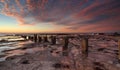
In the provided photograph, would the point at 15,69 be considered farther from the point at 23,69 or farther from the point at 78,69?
the point at 78,69

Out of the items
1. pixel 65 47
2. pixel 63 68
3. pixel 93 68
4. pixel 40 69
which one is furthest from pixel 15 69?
pixel 65 47

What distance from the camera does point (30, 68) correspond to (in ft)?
21.5

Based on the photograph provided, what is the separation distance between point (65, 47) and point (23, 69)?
27.2 feet

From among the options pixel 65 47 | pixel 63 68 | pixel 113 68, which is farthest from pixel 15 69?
pixel 65 47

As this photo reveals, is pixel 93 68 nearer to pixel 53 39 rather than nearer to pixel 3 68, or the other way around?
pixel 3 68

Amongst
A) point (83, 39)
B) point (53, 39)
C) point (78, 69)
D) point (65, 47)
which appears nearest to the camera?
point (78, 69)

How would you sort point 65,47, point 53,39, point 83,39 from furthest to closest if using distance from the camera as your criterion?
1. point 53,39
2. point 65,47
3. point 83,39

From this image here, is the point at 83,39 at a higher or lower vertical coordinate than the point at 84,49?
higher

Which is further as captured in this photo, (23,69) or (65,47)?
(65,47)

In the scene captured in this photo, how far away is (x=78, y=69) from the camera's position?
6.25m

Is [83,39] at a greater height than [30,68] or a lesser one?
greater

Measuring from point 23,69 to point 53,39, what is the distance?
553 inches

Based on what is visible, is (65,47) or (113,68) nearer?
(113,68)

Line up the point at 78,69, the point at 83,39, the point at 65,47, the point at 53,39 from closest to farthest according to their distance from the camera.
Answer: the point at 78,69
the point at 83,39
the point at 65,47
the point at 53,39
